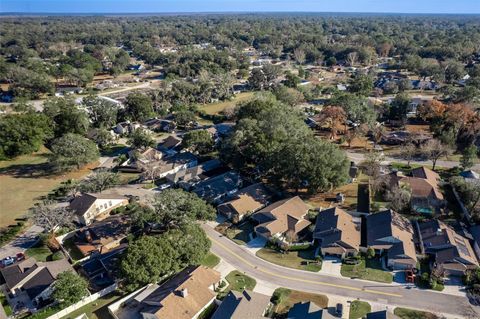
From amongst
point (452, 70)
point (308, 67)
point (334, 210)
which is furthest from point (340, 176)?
point (308, 67)

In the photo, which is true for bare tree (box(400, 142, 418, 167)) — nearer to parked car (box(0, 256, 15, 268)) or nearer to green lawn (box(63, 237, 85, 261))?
green lawn (box(63, 237, 85, 261))

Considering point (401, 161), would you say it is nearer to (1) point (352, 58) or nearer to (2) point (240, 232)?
(2) point (240, 232)

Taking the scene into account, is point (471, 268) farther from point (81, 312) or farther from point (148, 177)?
point (148, 177)

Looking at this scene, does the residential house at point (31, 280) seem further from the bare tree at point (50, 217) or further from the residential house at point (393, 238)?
the residential house at point (393, 238)

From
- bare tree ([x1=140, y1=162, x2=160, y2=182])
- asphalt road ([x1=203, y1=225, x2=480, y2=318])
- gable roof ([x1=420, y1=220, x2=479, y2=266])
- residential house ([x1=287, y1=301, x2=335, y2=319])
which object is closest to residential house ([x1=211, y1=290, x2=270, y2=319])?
residential house ([x1=287, y1=301, x2=335, y2=319])

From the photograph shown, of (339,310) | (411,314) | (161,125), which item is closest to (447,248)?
(411,314)

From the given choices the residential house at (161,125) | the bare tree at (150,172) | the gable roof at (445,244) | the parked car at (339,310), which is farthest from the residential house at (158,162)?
the gable roof at (445,244)
